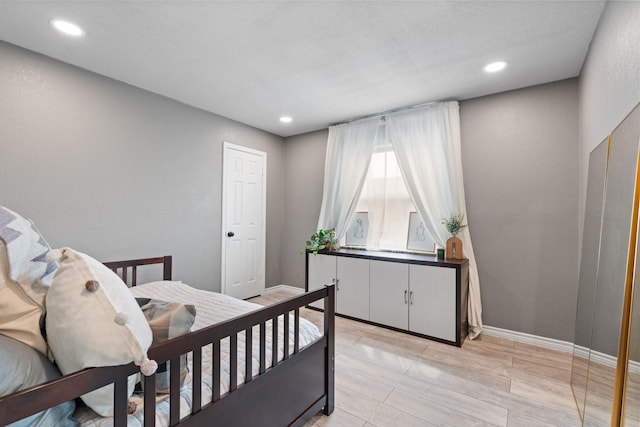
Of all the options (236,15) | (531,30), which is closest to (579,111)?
(531,30)

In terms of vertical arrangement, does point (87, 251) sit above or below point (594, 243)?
below

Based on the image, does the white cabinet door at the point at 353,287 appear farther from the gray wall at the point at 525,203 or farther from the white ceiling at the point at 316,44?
the white ceiling at the point at 316,44

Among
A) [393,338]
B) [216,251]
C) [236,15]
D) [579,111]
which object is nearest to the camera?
[236,15]

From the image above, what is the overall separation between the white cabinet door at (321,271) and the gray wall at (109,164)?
1193mm

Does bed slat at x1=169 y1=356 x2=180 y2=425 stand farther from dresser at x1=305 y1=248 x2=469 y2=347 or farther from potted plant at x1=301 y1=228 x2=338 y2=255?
potted plant at x1=301 y1=228 x2=338 y2=255

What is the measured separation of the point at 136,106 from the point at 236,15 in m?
1.69

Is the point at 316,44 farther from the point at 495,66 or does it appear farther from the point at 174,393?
the point at 174,393

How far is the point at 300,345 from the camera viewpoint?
5.31 ft

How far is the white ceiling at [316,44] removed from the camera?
1780 mm

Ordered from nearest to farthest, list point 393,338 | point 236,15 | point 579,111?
point 236,15, point 579,111, point 393,338

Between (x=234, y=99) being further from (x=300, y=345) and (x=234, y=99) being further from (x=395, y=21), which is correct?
(x=300, y=345)

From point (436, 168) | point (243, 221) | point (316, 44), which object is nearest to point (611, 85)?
point (436, 168)

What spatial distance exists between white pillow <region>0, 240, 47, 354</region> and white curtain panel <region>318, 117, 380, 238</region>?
3.20m

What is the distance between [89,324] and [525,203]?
10.8 feet
